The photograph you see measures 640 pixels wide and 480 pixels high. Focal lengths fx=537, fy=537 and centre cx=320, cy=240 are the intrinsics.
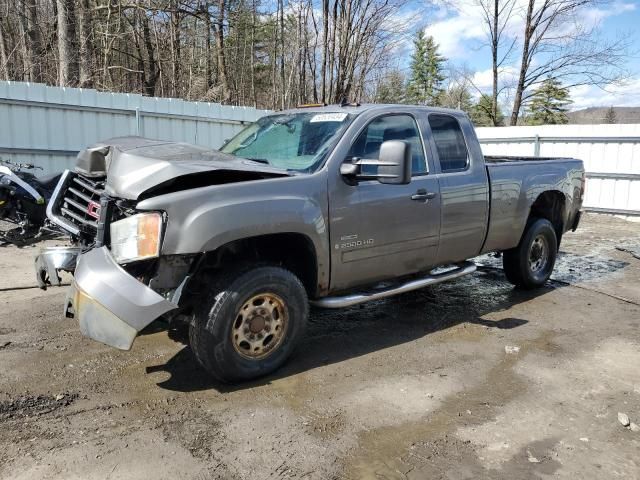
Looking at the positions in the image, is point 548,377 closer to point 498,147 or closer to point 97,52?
point 498,147

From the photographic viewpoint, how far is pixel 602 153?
12938 mm

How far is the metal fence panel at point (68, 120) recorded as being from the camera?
8547mm

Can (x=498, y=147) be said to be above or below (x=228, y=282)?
above

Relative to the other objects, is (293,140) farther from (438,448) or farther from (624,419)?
(624,419)

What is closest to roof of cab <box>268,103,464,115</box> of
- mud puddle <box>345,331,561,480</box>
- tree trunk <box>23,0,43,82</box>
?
mud puddle <box>345,331,561,480</box>

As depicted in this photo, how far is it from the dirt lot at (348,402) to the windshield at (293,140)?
1588 millimetres

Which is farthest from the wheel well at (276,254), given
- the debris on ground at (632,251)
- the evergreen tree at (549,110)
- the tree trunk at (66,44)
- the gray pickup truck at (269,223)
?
the evergreen tree at (549,110)

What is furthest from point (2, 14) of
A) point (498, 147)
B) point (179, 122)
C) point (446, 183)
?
point (446, 183)

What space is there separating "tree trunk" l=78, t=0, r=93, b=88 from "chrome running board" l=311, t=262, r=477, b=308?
11.3 meters

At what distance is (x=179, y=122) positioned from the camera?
408 inches

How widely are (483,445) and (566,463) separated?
0.44 metres

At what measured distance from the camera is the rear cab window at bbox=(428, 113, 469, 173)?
507cm

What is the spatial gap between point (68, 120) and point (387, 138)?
A: 21.5ft

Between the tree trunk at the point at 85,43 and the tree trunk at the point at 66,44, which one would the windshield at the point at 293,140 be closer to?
the tree trunk at the point at 66,44
